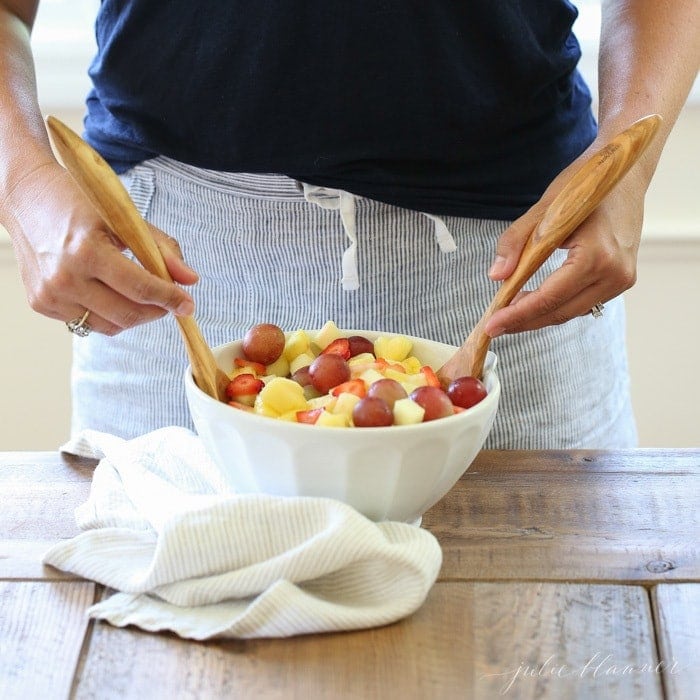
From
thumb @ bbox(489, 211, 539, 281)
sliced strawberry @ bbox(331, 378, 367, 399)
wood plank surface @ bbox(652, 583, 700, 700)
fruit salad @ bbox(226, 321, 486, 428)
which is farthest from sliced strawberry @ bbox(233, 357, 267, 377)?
wood plank surface @ bbox(652, 583, 700, 700)

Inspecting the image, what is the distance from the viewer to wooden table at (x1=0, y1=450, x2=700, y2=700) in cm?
66

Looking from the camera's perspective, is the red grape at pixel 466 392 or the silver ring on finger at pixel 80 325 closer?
the red grape at pixel 466 392

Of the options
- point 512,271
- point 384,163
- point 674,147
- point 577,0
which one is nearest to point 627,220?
point 512,271

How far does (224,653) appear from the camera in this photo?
69cm

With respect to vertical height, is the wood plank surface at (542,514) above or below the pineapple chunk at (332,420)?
below

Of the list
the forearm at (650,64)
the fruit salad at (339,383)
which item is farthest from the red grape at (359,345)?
the forearm at (650,64)

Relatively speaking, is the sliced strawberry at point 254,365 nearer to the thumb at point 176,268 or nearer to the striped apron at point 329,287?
the thumb at point 176,268

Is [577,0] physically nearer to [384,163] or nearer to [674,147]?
[674,147]

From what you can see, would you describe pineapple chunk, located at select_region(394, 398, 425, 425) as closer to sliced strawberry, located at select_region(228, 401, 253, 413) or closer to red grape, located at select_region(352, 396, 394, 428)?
red grape, located at select_region(352, 396, 394, 428)

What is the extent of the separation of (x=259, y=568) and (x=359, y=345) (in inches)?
9.7

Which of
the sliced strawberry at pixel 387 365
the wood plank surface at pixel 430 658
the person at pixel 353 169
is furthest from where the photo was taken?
the person at pixel 353 169

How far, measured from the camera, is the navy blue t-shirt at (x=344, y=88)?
1024mm

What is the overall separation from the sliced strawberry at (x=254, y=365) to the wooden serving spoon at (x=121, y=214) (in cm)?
3

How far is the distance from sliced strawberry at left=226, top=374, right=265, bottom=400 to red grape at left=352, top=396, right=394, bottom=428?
12 centimetres
